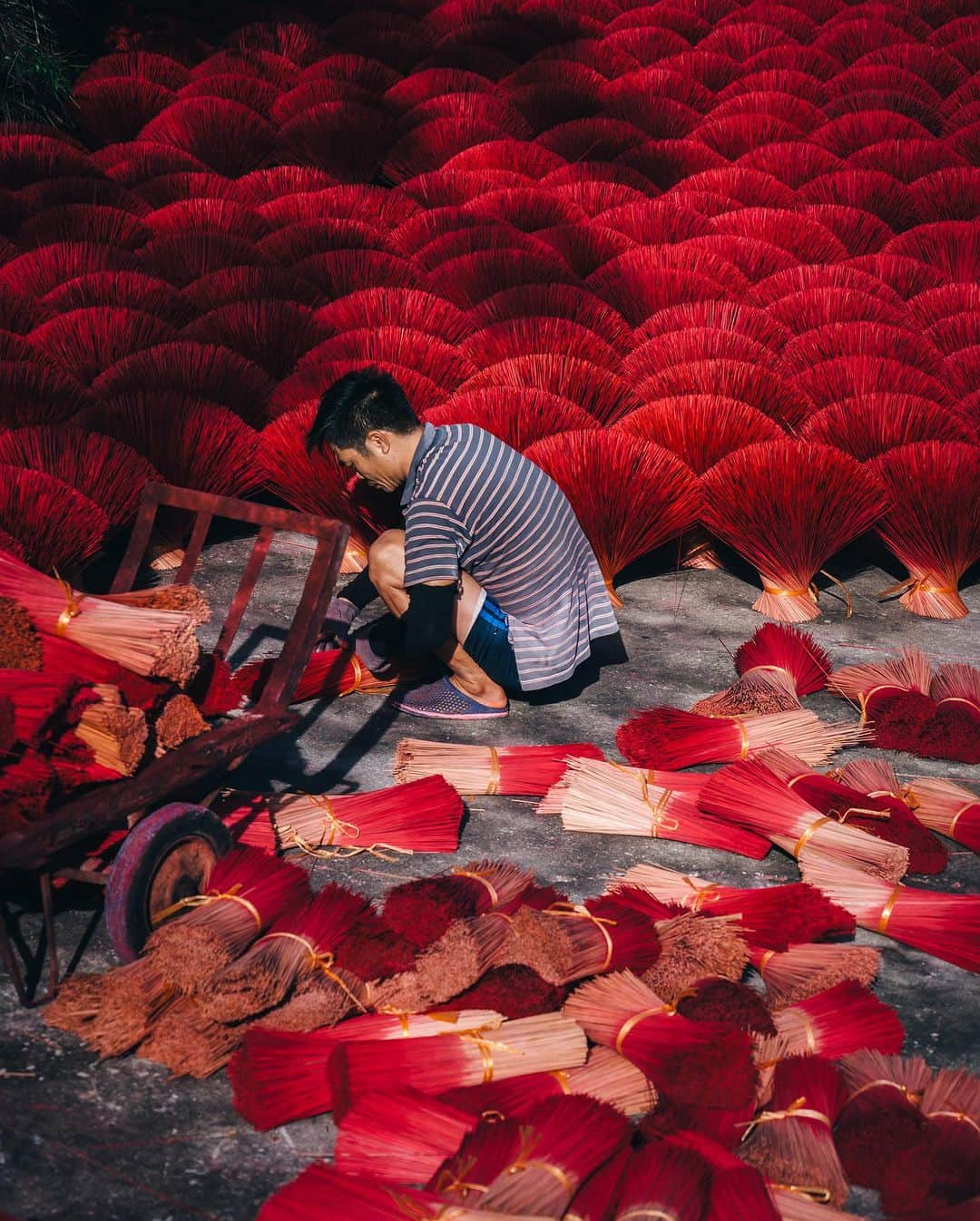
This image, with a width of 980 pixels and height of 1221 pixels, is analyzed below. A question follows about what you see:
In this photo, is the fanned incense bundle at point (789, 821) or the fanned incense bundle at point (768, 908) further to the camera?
the fanned incense bundle at point (789, 821)

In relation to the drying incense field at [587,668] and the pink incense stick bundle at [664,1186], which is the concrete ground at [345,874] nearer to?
the drying incense field at [587,668]

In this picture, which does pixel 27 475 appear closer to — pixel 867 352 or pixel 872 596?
pixel 872 596

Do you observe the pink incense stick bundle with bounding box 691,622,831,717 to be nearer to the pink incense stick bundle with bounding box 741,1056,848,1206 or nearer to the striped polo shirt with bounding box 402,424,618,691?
the striped polo shirt with bounding box 402,424,618,691

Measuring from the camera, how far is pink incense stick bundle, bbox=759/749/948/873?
277 centimetres

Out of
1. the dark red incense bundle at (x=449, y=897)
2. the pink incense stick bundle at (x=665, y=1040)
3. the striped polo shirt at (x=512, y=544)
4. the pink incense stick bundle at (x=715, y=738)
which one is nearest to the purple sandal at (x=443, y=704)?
the striped polo shirt at (x=512, y=544)

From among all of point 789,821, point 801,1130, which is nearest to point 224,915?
point 801,1130

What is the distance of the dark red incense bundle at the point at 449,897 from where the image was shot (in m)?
2.26

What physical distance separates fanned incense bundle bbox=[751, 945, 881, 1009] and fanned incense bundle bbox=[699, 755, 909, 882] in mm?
326

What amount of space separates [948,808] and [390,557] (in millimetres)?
1392

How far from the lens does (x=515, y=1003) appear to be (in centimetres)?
218

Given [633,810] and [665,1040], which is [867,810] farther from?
[665,1040]

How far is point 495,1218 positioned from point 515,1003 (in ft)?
1.60

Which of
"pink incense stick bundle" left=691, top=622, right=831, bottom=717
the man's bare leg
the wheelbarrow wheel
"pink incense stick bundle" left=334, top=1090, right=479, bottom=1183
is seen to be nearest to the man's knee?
the man's bare leg

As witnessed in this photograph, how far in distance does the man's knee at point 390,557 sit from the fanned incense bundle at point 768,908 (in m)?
1.03
